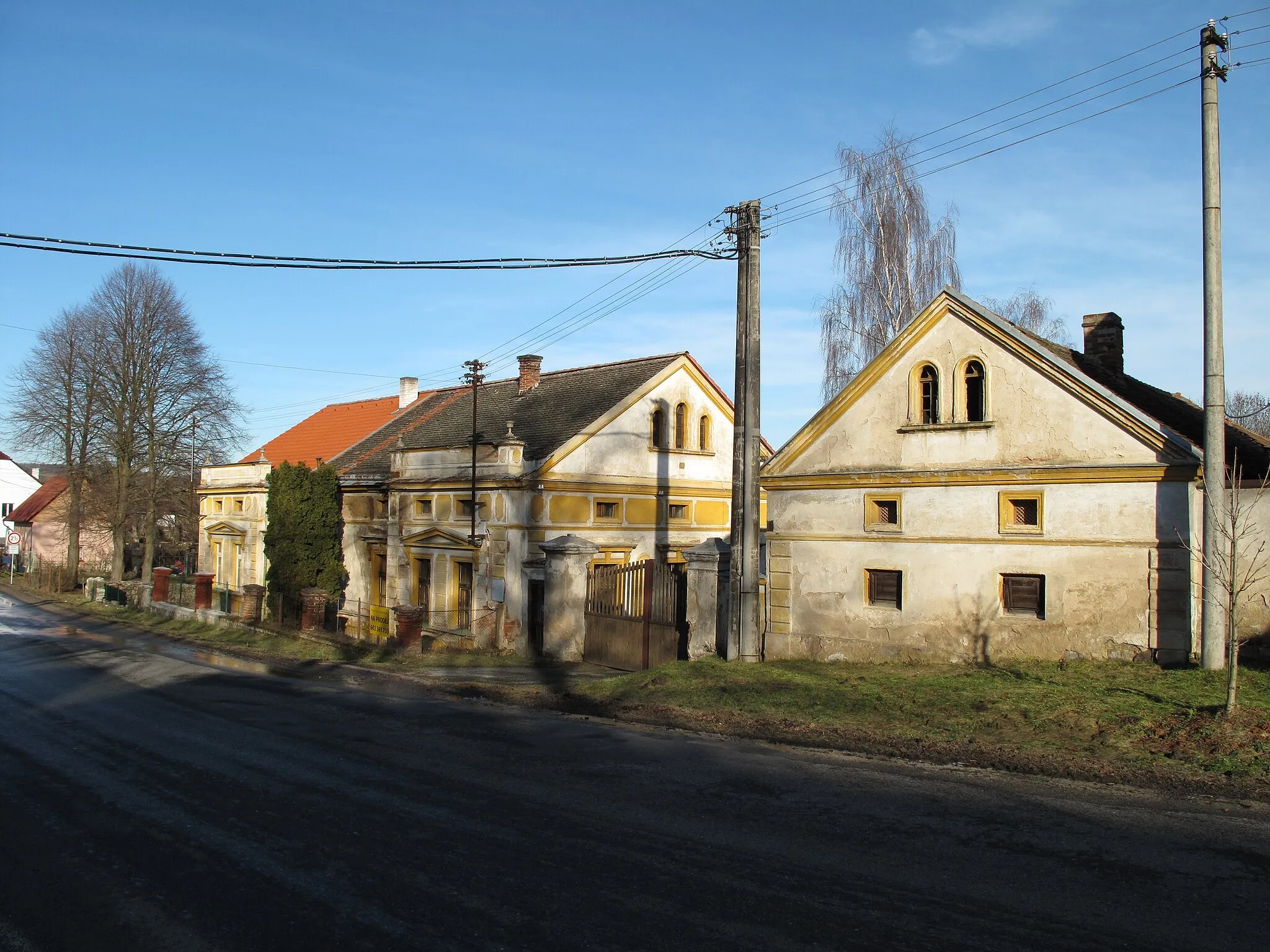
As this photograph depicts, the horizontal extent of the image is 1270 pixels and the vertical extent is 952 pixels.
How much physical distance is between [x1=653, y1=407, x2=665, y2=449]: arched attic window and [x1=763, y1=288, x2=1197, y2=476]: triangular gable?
8823mm

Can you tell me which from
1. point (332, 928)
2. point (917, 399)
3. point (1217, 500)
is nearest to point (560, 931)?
point (332, 928)

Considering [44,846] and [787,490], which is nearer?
[44,846]

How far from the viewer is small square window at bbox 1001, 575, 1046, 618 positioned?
600 inches

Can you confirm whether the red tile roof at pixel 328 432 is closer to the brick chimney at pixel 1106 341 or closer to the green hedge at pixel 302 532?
the green hedge at pixel 302 532

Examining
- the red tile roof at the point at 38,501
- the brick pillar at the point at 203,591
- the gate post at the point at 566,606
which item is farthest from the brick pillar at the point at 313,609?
the red tile roof at the point at 38,501

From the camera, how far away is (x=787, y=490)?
18219 millimetres

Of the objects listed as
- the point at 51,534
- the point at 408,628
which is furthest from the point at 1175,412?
the point at 51,534

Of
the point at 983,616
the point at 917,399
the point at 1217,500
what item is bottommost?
the point at 983,616

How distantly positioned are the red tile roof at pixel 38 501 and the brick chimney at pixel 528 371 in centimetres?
3724

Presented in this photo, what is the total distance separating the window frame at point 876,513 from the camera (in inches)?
662

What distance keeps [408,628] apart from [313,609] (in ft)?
16.8

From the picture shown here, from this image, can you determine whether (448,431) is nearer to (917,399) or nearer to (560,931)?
(917,399)

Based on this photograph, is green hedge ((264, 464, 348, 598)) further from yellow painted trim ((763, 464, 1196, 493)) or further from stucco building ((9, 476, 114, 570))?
stucco building ((9, 476, 114, 570))

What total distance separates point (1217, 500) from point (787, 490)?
7450 mm
